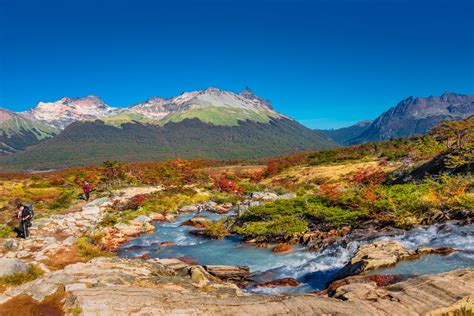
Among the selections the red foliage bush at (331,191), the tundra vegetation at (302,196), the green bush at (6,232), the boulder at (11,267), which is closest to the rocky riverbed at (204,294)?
the boulder at (11,267)

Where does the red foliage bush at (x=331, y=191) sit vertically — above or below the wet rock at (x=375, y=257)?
above

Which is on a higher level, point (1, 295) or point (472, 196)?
point (472, 196)

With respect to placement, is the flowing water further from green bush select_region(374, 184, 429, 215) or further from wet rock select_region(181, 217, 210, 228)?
wet rock select_region(181, 217, 210, 228)

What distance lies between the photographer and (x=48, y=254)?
18.3m

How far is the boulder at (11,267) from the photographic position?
42.7 ft

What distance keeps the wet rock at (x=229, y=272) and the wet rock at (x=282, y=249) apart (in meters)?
3.90

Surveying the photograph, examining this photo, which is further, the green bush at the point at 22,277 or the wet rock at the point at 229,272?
the wet rock at the point at 229,272

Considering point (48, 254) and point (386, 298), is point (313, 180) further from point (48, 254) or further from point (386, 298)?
point (386, 298)

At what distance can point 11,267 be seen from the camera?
13367 mm

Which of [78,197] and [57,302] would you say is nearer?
[57,302]

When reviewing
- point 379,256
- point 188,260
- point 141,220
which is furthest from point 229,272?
point 141,220

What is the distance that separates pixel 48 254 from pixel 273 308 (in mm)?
13010

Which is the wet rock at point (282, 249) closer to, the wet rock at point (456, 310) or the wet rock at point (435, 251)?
the wet rock at point (435, 251)

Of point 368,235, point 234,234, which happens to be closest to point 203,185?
point 234,234
